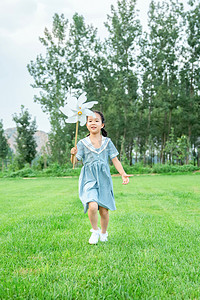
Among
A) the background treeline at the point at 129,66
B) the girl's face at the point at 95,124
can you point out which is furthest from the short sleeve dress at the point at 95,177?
the background treeline at the point at 129,66

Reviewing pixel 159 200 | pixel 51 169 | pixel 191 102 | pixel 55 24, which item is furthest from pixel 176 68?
pixel 159 200

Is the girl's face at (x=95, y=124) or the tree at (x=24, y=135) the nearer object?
the girl's face at (x=95, y=124)

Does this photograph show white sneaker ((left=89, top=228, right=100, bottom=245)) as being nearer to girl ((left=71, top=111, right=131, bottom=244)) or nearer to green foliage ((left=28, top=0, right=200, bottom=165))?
girl ((left=71, top=111, right=131, bottom=244))

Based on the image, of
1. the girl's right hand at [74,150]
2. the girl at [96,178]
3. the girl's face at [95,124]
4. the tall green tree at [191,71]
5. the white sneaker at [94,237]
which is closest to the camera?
the white sneaker at [94,237]

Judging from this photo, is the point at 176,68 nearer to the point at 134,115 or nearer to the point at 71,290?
the point at 134,115

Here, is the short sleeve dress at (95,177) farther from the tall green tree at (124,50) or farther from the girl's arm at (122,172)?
the tall green tree at (124,50)

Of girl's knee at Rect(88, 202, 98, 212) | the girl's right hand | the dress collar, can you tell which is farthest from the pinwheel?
girl's knee at Rect(88, 202, 98, 212)

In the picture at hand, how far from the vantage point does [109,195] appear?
342 centimetres


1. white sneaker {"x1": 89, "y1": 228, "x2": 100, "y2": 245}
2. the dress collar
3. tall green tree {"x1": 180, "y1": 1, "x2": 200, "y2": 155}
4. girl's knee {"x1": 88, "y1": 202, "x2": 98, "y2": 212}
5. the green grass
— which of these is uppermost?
tall green tree {"x1": 180, "y1": 1, "x2": 200, "y2": 155}

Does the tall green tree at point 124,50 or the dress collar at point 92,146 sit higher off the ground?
the tall green tree at point 124,50

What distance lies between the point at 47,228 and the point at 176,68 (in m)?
28.2

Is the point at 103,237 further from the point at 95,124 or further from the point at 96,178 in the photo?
the point at 95,124

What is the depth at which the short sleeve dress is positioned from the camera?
3336 millimetres

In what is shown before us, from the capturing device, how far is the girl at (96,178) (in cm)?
329
